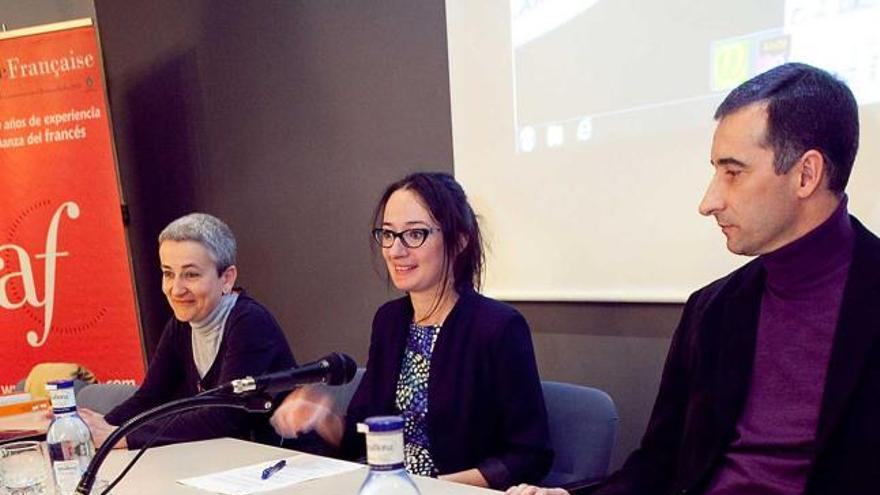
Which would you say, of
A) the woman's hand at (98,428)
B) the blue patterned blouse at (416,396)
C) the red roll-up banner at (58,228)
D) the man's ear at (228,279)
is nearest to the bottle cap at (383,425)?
the blue patterned blouse at (416,396)

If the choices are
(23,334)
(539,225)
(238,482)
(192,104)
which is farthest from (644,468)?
(23,334)

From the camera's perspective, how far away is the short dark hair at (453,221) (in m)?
1.97

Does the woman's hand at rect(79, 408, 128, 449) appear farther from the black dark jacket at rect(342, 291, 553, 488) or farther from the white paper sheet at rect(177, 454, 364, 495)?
the black dark jacket at rect(342, 291, 553, 488)

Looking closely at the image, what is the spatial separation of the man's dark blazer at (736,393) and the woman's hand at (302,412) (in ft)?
2.06

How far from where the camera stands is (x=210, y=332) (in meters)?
2.34

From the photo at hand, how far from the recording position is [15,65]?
3936 millimetres

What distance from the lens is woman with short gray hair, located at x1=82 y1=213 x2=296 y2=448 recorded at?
2.13m

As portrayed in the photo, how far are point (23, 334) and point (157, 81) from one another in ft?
4.97

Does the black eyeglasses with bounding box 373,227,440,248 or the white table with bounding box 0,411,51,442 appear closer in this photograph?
the black eyeglasses with bounding box 373,227,440,248

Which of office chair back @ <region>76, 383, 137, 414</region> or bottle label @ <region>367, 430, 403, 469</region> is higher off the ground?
bottle label @ <region>367, 430, 403, 469</region>

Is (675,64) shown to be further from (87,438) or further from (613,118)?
(87,438)

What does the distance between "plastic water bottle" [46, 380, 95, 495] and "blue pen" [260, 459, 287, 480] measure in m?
0.35

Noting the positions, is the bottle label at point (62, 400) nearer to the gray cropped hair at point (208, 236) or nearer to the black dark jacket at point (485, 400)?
the black dark jacket at point (485, 400)

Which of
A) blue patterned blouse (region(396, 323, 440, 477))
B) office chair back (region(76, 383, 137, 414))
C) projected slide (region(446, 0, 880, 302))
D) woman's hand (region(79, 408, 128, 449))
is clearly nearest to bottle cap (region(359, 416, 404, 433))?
blue patterned blouse (region(396, 323, 440, 477))
